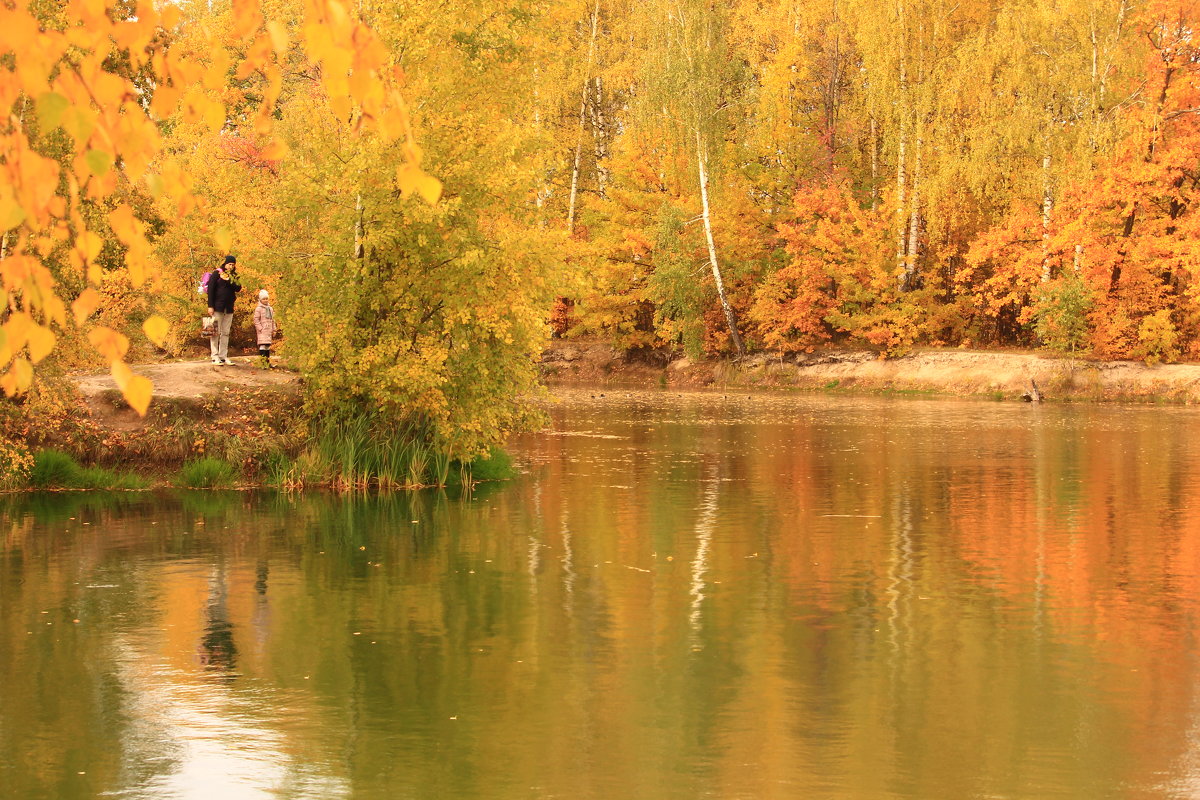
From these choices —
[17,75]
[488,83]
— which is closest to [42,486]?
[488,83]


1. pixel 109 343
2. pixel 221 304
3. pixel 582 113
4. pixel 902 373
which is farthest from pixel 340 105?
pixel 582 113

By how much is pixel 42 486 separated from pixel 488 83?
29.7 ft

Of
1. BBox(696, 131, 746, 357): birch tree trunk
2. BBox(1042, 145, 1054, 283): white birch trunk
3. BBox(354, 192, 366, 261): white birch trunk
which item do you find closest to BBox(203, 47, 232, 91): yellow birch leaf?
BBox(354, 192, 366, 261): white birch trunk

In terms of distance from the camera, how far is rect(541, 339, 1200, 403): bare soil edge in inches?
1597

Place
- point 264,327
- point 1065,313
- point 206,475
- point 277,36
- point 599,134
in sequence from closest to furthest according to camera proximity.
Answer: point 277,36, point 206,475, point 264,327, point 1065,313, point 599,134

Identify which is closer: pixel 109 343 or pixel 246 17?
pixel 109 343

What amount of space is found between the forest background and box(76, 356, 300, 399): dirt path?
1.32 m

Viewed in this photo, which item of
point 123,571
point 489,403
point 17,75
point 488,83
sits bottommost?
point 123,571

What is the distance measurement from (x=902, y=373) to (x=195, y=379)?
27519mm

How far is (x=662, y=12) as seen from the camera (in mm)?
46531

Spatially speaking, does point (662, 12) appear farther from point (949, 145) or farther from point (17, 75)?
point (17, 75)

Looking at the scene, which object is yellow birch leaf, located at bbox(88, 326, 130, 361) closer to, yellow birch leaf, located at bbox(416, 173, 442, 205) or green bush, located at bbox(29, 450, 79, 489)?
yellow birch leaf, located at bbox(416, 173, 442, 205)

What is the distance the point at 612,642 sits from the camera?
11.6m

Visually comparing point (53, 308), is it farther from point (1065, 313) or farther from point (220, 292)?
point (1065, 313)
